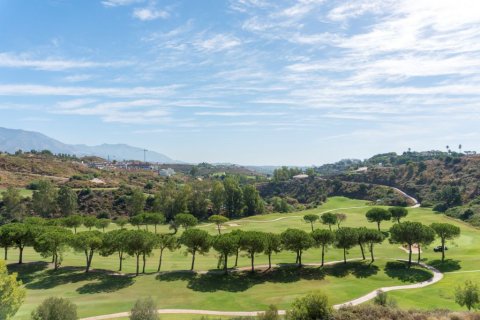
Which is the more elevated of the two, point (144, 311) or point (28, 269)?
point (144, 311)

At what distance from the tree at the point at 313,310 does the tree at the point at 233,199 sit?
87458 millimetres

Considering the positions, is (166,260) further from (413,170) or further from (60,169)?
(413,170)

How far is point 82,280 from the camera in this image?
48.1m

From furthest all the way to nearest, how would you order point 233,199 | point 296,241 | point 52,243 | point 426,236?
point 233,199
point 426,236
point 296,241
point 52,243

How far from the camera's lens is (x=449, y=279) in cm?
4834

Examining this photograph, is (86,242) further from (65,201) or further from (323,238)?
(65,201)

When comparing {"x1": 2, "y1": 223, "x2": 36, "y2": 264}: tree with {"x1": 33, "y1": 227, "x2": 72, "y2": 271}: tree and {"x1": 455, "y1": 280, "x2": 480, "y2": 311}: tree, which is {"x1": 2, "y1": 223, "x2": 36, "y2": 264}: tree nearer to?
{"x1": 33, "y1": 227, "x2": 72, "y2": 271}: tree

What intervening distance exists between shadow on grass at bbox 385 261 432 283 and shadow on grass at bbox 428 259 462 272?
370cm

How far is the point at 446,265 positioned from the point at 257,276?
31048 millimetres

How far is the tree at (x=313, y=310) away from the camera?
29750mm

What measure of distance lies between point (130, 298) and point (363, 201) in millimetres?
121782

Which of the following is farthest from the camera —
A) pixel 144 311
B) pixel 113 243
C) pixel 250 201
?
pixel 250 201

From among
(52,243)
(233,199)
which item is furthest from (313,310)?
(233,199)

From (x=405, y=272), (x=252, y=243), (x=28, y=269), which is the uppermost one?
(x=252, y=243)
